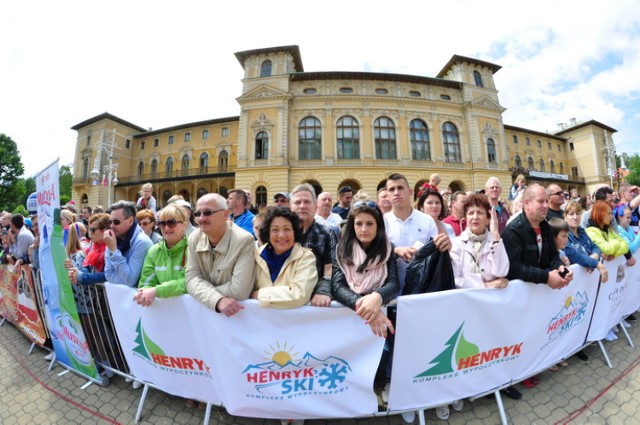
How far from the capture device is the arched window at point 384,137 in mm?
24359

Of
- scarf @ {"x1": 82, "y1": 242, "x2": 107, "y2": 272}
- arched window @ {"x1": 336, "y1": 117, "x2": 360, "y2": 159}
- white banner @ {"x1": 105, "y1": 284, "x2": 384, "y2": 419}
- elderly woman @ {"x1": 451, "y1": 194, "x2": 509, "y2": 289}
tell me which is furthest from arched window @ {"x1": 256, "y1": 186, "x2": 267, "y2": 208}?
elderly woman @ {"x1": 451, "y1": 194, "x2": 509, "y2": 289}

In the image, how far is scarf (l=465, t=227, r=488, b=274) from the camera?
8.07 feet

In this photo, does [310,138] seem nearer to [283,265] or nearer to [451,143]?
[451,143]

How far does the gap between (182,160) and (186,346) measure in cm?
3393

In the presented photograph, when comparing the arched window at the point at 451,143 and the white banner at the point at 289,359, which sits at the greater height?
the arched window at the point at 451,143

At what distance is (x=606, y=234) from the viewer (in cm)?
363

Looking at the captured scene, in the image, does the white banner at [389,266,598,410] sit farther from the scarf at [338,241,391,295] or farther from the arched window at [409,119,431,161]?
the arched window at [409,119,431,161]

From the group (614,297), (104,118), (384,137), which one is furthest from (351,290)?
(104,118)

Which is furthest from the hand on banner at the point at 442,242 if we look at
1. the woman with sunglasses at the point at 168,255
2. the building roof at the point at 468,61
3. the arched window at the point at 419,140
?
the building roof at the point at 468,61

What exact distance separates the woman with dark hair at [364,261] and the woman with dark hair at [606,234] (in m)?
3.40

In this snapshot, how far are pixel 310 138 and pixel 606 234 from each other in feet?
73.7

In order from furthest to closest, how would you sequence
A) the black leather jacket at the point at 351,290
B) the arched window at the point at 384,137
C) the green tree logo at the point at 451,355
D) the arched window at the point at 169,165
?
1. the arched window at the point at 169,165
2. the arched window at the point at 384,137
3. the green tree logo at the point at 451,355
4. the black leather jacket at the point at 351,290

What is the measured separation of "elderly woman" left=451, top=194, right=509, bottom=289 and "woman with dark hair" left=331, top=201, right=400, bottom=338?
2.47 ft

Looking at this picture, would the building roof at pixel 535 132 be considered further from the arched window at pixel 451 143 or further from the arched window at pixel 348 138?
the arched window at pixel 348 138
